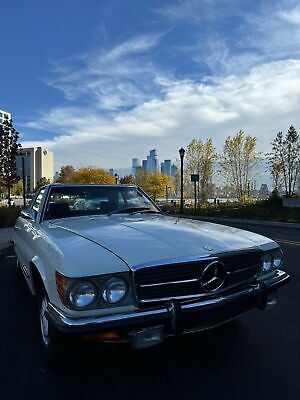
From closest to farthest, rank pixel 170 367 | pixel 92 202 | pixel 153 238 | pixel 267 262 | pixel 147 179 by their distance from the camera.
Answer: pixel 153 238 < pixel 170 367 < pixel 267 262 < pixel 92 202 < pixel 147 179

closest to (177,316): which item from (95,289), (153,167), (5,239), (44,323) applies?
(95,289)

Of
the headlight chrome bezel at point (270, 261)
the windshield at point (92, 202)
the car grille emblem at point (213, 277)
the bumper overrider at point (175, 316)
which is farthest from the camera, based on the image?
the windshield at point (92, 202)

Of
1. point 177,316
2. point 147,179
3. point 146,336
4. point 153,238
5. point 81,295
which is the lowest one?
point 146,336

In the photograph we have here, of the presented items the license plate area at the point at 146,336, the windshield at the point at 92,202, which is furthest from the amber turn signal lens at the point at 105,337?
the windshield at the point at 92,202

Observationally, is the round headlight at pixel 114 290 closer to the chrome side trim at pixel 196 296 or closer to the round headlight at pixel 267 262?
the chrome side trim at pixel 196 296

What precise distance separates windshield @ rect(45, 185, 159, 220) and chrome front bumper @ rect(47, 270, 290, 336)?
69.0 inches

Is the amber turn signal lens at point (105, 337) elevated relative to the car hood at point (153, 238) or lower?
lower

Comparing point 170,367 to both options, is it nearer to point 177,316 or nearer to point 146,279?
point 177,316

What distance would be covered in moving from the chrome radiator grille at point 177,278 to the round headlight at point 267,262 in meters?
0.49

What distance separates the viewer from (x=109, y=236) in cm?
327

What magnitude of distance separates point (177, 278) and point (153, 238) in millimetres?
444

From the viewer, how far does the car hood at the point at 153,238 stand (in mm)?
2910

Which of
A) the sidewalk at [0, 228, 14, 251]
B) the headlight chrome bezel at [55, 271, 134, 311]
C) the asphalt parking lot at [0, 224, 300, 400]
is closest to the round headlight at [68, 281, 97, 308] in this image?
the headlight chrome bezel at [55, 271, 134, 311]

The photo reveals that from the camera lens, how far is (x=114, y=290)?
278 cm
